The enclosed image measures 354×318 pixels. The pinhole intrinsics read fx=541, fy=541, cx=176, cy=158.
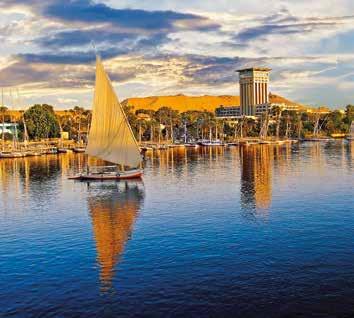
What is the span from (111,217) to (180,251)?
44.9 ft

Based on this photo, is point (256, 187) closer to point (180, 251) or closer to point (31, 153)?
point (180, 251)

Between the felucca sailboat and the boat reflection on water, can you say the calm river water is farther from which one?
the felucca sailboat

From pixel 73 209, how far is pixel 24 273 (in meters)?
20.6

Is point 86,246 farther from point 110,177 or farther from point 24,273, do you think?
point 110,177

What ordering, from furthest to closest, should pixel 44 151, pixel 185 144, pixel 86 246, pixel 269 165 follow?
pixel 185 144
pixel 44 151
pixel 269 165
pixel 86 246

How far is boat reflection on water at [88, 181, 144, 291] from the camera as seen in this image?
3200 centimetres

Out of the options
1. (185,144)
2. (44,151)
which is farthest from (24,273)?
(185,144)

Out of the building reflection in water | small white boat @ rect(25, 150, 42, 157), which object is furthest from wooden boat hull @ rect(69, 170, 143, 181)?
small white boat @ rect(25, 150, 42, 157)

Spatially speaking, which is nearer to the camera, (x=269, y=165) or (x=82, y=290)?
(x=82, y=290)

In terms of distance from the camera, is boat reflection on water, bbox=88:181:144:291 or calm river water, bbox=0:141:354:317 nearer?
calm river water, bbox=0:141:354:317

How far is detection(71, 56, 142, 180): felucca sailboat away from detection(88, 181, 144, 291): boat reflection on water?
3.56 meters

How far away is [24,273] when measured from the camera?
29781mm

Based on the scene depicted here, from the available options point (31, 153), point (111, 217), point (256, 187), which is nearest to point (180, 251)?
point (111, 217)

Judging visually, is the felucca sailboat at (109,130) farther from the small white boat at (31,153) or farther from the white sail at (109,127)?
the small white boat at (31,153)
